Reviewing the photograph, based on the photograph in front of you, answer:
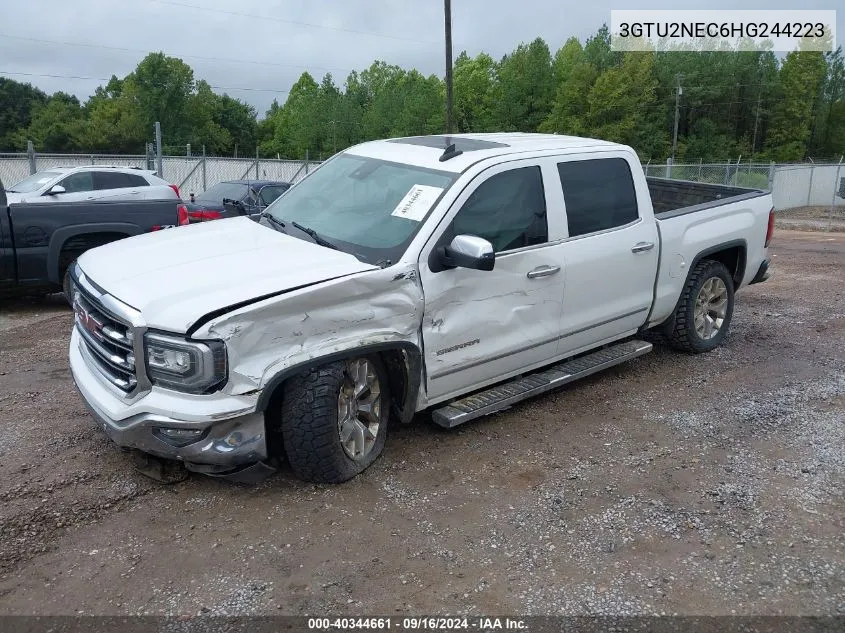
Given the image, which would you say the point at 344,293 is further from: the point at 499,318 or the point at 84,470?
the point at 84,470

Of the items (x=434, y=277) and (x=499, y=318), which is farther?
(x=499, y=318)

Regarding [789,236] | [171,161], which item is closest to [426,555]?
[789,236]

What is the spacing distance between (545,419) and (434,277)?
150 cm

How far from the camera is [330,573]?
A: 3.21 metres

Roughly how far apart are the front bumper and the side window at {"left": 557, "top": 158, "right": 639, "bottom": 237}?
8.17ft

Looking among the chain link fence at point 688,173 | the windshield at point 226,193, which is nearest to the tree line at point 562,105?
the chain link fence at point 688,173

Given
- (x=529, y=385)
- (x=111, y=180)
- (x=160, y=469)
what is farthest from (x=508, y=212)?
(x=111, y=180)

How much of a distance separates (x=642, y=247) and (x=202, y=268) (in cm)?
315

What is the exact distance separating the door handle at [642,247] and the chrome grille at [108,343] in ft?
11.3

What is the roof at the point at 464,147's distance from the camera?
4.57 meters

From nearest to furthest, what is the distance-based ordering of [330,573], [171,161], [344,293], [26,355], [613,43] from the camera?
[330,573] < [344,293] < [26,355] < [171,161] < [613,43]

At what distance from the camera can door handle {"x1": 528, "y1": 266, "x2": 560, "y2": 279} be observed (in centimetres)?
456

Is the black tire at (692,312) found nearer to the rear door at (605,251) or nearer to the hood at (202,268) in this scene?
the rear door at (605,251)

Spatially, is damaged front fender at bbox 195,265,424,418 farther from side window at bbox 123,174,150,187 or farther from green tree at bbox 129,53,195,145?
green tree at bbox 129,53,195,145
